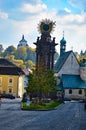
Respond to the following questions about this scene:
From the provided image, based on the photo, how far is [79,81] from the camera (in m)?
135

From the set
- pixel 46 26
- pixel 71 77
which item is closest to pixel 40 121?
pixel 46 26

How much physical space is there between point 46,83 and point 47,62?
34.5m

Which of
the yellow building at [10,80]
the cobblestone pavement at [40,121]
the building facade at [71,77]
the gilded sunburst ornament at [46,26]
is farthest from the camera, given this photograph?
the building facade at [71,77]

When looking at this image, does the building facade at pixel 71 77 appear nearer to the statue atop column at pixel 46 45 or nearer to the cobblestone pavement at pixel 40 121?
the statue atop column at pixel 46 45

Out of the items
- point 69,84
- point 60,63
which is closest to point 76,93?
point 69,84

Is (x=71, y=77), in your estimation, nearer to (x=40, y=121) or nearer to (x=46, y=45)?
(x=46, y=45)

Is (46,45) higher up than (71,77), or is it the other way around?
(46,45)

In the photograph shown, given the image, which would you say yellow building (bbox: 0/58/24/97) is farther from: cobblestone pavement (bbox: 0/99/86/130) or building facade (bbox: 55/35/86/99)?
cobblestone pavement (bbox: 0/99/86/130)

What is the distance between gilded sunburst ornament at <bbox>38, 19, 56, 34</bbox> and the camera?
118m

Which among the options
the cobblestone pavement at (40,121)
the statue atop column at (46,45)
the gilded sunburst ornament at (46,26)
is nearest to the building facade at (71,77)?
the statue atop column at (46,45)

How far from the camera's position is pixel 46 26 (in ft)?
395

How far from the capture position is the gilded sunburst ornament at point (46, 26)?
11812 cm

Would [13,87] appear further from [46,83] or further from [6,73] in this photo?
→ [46,83]

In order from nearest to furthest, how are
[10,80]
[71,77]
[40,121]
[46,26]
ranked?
[40,121]
[46,26]
[10,80]
[71,77]
